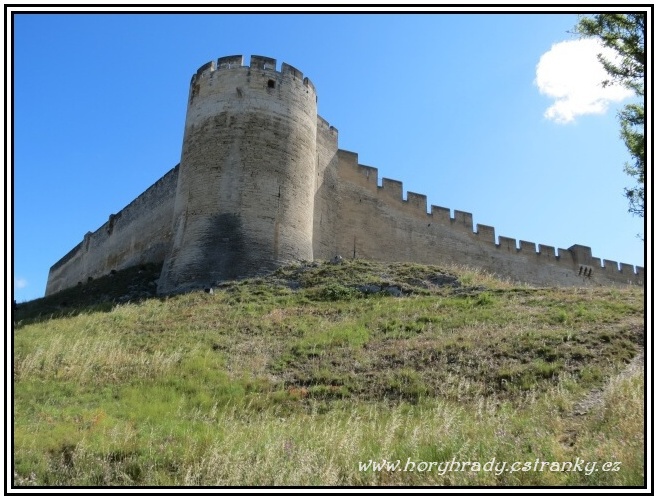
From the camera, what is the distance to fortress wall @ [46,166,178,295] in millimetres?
23859

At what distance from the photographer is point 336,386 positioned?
9344 millimetres

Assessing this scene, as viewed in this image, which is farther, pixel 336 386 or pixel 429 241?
pixel 429 241

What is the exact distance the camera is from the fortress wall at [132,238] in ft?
78.3

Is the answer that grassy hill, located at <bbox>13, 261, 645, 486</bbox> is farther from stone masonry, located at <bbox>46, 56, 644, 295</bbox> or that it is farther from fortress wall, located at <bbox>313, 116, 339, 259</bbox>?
fortress wall, located at <bbox>313, 116, 339, 259</bbox>

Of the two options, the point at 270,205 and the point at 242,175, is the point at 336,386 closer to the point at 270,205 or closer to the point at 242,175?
the point at 270,205

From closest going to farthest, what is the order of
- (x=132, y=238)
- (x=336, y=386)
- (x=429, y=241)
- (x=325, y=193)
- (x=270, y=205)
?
(x=336, y=386) < (x=270, y=205) < (x=325, y=193) < (x=429, y=241) < (x=132, y=238)

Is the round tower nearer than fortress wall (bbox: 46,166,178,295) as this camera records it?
Yes

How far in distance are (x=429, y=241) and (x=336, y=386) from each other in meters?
15.9

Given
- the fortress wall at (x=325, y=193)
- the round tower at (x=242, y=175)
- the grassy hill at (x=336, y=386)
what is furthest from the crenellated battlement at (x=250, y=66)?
the grassy hill at (x=336, y=386)

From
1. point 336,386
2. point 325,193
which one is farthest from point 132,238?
point 336,386

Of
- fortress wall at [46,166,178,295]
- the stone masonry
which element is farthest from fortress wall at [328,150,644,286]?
fortress wall at [46,166,178,295]

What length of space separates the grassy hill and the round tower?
4.28 ft

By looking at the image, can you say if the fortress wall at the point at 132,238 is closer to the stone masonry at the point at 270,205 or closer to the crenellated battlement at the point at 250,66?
the stone masonry at the point at 270,205
